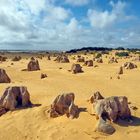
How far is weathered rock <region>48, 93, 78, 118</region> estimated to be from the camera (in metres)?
12.0

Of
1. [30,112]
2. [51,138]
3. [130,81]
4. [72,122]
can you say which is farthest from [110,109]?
[130,81]

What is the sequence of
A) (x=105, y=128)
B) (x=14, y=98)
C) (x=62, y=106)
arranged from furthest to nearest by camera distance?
(x=14, y=98)
(x=62, y=106)
(x=105, y=128)

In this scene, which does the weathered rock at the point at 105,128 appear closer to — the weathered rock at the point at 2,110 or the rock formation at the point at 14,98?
the rock formation at the point at 14,98

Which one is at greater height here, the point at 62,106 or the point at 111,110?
the point at 111,110

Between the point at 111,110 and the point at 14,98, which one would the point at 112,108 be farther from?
the point at 14,98

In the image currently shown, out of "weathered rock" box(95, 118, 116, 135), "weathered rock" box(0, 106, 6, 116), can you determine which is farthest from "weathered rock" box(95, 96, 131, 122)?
"weathered rock" box(0, 106, 6, 116)

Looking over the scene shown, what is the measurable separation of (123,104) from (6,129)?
3835mm

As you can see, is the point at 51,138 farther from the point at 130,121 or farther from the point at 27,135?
the point at 130,121

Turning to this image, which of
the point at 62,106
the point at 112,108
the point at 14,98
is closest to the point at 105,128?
the point at 112,108

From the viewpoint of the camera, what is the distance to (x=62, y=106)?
1214 cm

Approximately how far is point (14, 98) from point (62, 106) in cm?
217

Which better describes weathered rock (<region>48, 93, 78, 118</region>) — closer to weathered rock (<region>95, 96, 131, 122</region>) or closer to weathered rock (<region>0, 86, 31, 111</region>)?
weathered rock (<region>95, 96, 131, 122</region>)

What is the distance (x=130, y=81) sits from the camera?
73.3ft

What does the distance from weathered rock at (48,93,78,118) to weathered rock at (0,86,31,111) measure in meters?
1.68
